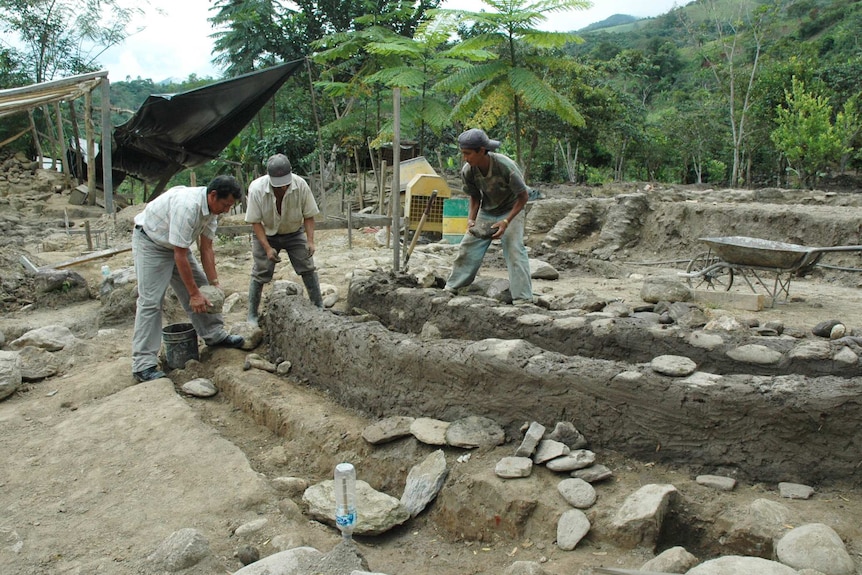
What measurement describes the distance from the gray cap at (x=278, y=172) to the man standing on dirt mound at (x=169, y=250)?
43 cm

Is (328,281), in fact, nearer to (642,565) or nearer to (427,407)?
(427,407)

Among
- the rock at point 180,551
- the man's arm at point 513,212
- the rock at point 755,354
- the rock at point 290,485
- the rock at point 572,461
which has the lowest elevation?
the rock at point 290,485

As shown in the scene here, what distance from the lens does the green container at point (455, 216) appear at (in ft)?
32.2

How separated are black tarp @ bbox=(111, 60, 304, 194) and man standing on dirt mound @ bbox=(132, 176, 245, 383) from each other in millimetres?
5754

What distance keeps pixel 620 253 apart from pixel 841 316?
15.9 feet

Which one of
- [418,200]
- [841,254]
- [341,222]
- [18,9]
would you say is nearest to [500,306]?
[341,222]

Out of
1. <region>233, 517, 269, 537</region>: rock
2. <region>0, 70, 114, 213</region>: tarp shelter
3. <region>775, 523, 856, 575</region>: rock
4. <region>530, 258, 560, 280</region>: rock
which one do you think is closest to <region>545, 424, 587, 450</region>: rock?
<region>775, 523, 856, 575</region>: rock

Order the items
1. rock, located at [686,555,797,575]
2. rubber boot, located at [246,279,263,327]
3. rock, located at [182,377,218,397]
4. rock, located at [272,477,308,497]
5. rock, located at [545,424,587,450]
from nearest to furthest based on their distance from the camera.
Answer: rock, located at [686,555,797,575], rock, located at [545,424,587,450], rock, located at [272,477,308,497], rock, located at [182,377,218,397], rubber boot, located at [246,279,263,327]

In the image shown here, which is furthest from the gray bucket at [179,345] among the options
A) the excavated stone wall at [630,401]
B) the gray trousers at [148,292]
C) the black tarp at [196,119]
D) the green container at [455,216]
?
the black tarp at [196,119]

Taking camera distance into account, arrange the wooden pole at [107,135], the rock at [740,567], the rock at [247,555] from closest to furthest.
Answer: the rock at [740,567]
the rock at [247,555]
the wooden pole at [107,135]

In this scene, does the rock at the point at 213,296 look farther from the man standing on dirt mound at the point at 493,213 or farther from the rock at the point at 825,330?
the rock at the point at 825,330

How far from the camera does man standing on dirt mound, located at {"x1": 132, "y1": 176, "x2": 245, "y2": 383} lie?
14.0ft

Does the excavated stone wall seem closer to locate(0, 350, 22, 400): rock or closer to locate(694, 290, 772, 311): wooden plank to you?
locate(0, 350, 22, 400): rock

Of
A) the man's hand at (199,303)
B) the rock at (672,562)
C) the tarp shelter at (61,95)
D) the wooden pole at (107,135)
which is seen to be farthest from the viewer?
the wooden pole at (107,135)
